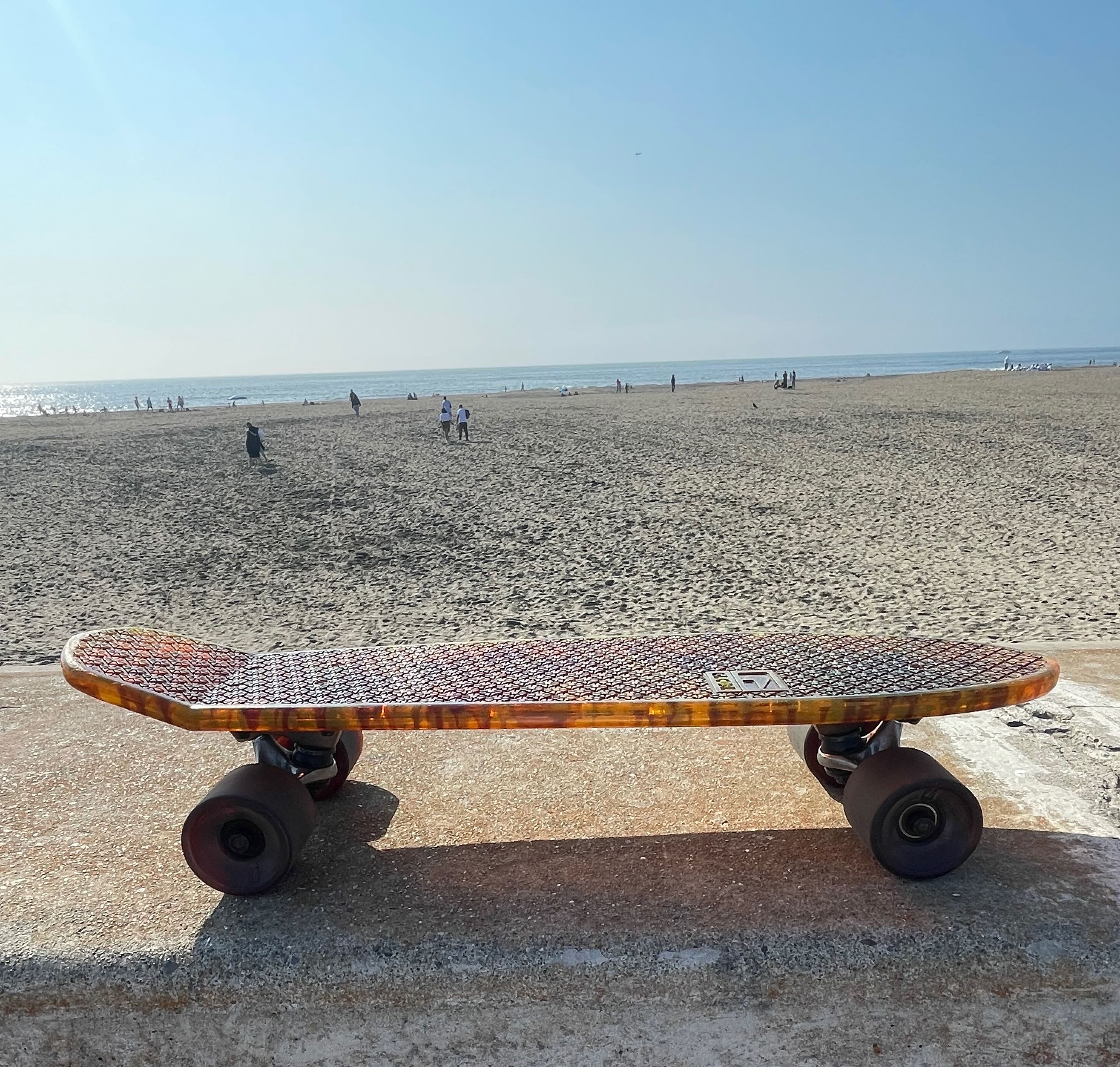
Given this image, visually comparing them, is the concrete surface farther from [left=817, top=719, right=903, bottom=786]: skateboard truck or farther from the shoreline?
the shoreline

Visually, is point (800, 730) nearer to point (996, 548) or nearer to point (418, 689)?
point (418, 689)

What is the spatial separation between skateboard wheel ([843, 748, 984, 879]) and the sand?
5.37 m

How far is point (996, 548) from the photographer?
11609mm

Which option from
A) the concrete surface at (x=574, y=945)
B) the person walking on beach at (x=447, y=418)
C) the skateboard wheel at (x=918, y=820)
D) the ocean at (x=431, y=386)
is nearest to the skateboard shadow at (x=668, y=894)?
the concrete surface at (x=574, y=945)

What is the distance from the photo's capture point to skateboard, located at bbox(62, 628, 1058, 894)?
337cm

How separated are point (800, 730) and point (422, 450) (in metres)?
20.8

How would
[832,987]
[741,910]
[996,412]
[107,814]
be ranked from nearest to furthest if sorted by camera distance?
[832,987] < [741,910] < [107,814] < [996,412]

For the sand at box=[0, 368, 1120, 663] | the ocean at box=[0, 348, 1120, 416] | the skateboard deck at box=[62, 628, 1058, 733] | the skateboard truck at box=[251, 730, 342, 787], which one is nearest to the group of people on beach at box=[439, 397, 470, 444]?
the sand at box=[0, 368, 1120, 663]

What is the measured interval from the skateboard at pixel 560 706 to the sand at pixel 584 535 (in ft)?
16.6

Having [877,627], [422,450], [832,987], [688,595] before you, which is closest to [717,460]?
[422,450]

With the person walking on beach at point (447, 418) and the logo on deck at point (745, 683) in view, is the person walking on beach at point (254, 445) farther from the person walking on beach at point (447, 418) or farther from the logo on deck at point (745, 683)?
the logo on deck at point (745, 683)

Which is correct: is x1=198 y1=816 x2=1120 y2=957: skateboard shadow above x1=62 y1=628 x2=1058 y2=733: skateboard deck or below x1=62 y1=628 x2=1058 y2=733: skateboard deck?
below

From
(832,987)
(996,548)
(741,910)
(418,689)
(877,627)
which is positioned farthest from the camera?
(996,548)

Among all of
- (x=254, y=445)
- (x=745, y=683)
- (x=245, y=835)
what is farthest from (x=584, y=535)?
(x=254, y=445)
